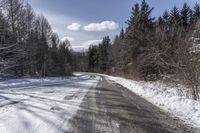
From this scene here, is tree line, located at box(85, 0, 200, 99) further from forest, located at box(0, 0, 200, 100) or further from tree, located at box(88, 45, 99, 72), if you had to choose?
tree, located at box(88, 45, 99, 72)

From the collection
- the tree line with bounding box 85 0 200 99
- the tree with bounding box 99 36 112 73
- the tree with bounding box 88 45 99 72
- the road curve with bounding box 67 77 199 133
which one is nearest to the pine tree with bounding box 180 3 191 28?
the tree line with bounding box 85 0 200 99

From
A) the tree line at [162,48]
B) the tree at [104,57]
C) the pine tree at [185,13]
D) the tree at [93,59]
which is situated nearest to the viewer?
the tree line at [162,48]

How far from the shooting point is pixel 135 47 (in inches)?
1401

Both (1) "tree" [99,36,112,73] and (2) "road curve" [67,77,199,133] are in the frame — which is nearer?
(2) "road curve" [67,77,199,133]

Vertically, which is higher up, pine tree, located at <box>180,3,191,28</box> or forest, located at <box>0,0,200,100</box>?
pine tree, located at <box>180,3,191,28</box>

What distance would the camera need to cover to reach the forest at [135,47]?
12.3 meters

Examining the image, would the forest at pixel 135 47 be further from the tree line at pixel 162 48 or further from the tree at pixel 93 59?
the tree at pixel 93 59

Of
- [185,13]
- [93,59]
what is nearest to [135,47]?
[185,13]

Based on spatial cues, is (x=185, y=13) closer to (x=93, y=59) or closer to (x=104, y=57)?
(x=104, y=57)

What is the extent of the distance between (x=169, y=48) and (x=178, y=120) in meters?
8.41

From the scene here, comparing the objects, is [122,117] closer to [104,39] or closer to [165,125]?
[165,125]

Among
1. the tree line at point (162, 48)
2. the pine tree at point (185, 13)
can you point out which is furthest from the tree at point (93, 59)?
the pine tree at point (185, 13)

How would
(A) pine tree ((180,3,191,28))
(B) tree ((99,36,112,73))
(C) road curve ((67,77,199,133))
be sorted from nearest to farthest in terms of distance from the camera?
(C) road curve ((67,77,199,133)) → (A) pine tree ((180,3,191,28)) → (B) tree ((99,36,112,73))

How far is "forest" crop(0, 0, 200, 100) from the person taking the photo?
40.4 ft
